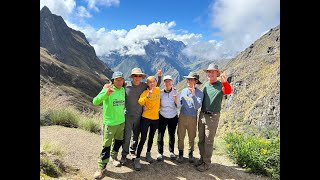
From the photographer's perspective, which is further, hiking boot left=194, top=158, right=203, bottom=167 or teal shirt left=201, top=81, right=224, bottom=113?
hiking boot left=194, top=158, right=203, bottom=167

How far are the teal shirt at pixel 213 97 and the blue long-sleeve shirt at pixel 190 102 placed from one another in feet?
0.43

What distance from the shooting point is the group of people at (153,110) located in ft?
21.1

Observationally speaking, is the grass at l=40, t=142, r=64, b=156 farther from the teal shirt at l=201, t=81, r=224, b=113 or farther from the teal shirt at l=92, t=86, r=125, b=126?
the teal shirt at l=201, t=81, r=224, b=113

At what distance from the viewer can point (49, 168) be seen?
5.84 m

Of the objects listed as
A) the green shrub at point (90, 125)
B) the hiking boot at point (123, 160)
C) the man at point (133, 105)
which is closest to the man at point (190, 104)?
the man at point (133, 105)

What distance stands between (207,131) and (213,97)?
2.54ft

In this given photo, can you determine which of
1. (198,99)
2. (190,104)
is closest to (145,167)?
(190,104)

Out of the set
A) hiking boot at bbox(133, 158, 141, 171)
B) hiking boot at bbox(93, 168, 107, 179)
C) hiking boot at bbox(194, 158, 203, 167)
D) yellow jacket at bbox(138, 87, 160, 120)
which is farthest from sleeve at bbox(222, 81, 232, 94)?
hiking boot at bbox(93, 168, 107, 179)

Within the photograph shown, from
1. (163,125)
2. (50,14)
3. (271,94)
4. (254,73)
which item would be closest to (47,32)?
(50,14)

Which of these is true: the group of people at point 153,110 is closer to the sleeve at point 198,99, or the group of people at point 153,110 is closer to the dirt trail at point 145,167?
the sleeve at point 198,99

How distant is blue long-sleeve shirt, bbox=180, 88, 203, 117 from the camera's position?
705 cm

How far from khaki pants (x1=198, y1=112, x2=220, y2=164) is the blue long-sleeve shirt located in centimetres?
26
